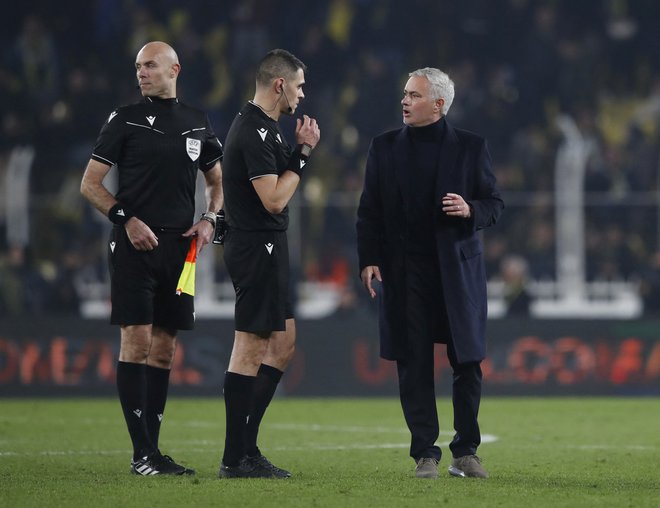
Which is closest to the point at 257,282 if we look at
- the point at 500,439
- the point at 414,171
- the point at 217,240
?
the point at 217,240

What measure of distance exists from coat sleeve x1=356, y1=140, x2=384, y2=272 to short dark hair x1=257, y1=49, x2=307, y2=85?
0.53 metres

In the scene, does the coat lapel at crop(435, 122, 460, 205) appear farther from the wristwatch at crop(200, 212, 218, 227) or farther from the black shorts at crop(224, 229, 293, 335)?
the wristwatch at crop(200, 212, 218, 227)

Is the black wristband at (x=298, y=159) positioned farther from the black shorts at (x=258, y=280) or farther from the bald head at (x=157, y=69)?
the bald head at (x=157, y=69)

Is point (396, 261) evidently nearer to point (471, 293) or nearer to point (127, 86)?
point (471, 293)

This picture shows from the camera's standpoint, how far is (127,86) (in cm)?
1795

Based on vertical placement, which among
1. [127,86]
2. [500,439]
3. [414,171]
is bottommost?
[500,439]

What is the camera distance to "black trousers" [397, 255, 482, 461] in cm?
637

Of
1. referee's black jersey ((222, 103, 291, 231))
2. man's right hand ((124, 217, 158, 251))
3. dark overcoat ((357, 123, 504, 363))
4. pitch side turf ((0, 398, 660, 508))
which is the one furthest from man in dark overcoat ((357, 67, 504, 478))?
man's right hand ((124, 217, 158, 251))

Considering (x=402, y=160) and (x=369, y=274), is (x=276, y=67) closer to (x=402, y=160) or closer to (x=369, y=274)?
(x=402, y=160)

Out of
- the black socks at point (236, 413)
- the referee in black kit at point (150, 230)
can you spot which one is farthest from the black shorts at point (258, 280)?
the referee in black kit at point (150, 230)

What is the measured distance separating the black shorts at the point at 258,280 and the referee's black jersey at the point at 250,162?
61mm

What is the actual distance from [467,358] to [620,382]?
25.4ft

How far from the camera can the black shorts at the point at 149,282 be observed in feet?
21.0

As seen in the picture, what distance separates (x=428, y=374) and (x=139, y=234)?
4.91ft
